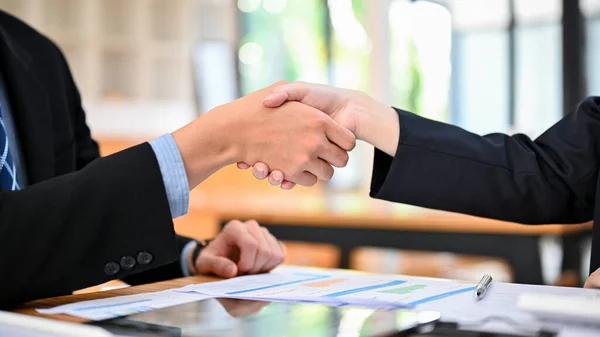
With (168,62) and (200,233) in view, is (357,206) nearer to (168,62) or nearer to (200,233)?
(200,233)

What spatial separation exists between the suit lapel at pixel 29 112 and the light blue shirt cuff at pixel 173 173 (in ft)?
1.49

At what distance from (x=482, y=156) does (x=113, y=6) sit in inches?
257

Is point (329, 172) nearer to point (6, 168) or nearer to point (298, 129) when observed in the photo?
point (298, 129)

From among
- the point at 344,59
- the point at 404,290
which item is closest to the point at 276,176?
the point at 404,290

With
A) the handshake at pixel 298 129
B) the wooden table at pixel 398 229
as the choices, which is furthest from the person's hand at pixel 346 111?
the wooden table at pixel 398 229

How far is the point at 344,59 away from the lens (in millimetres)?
7785

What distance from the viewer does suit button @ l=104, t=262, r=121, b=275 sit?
0.79 meters

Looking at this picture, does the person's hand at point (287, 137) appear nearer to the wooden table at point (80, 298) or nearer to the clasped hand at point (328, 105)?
the clasped hand at point (328, 105)

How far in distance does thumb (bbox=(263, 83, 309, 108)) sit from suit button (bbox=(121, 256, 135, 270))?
37 cm

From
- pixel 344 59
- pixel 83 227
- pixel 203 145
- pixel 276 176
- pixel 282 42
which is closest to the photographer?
pixel 83 227

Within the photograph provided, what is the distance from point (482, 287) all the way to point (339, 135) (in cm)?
42

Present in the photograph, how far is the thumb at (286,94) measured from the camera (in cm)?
107

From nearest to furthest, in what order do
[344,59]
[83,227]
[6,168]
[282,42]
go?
1. [83,227]
2. [6,168]
3. [344,59]
4. [282,42]

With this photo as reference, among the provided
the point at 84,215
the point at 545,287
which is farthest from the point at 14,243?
the point at 545,287
